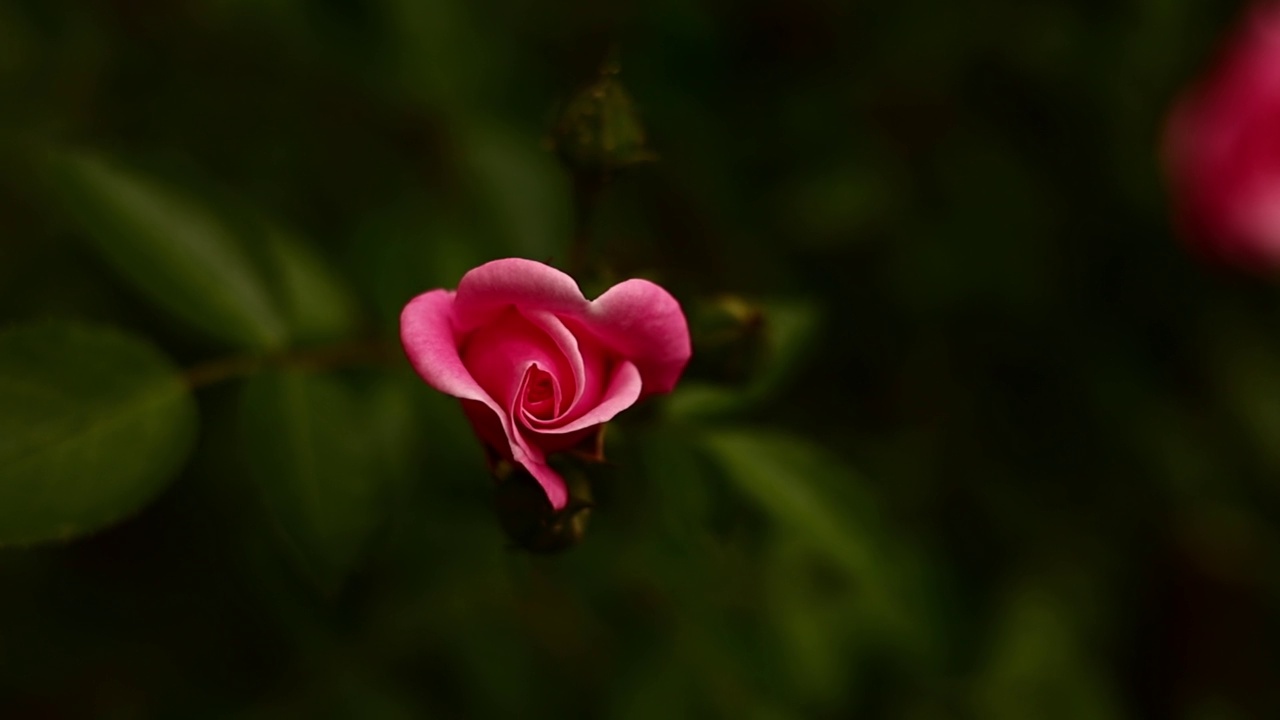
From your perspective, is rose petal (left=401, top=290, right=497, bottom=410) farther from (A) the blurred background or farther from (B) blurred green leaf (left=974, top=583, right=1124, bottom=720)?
(B) blurred green leaf (left=974, top=583, right=1124, bottom=720)

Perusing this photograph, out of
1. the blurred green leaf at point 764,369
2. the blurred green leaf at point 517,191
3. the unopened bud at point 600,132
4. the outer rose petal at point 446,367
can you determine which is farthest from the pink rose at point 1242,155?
the outer rose petal at point 446,367

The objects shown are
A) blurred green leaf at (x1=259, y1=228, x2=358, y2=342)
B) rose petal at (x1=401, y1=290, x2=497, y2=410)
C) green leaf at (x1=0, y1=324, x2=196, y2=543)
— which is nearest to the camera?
rose petal at (x1=401, y1=290, x2=497, y2=410)

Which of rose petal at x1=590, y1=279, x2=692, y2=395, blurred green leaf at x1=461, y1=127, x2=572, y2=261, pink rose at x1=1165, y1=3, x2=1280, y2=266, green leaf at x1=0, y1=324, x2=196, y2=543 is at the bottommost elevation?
green leaf at x1=0, y1=324, x2=196, y2=543

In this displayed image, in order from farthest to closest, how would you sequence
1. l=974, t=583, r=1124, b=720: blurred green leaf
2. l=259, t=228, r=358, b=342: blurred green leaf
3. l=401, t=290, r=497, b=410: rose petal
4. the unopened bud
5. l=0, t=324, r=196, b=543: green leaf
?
l=974, t=583, r=1124, b=720: blurred green leaf, l=259, t=228, r=358, b=342: blurred green leaf, the unopened bud, l=0, t=324, r=196, b=543: green leaf, l=401, t=290, r=497, b=410: rose petal

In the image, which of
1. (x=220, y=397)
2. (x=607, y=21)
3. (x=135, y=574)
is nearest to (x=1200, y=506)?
(x=607, y=21)

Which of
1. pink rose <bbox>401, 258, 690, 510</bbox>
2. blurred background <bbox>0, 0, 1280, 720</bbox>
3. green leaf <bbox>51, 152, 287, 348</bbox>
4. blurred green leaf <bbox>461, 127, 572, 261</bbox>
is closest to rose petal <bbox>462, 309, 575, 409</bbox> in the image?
pink rose <bbox>401, 258, 690, 510</bbox>

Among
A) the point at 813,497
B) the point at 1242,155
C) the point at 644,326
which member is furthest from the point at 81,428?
the point at 1242,155

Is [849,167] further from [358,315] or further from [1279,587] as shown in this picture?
[1279,587]

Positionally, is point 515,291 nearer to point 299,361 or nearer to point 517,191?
point 299,361

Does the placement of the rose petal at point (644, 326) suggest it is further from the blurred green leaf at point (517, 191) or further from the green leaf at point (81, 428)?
the blurred green leaf at point (517, 191)
